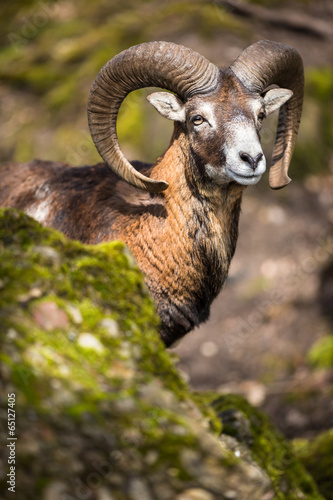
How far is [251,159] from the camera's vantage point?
5.61 m

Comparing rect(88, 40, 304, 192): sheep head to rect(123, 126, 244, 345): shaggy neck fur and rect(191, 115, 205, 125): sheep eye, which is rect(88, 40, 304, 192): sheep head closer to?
rect(191, 115, 205, 125): sheep eye

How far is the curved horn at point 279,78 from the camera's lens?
6.34 metres

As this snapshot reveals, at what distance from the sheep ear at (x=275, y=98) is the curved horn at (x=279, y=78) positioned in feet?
0.41

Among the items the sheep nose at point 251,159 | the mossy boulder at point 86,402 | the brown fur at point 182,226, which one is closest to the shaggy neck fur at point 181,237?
the brown fur at point 182,226

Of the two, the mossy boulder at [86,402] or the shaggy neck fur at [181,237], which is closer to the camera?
the mossy boulder at [86,402]

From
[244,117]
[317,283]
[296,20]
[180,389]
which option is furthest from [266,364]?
[296,20]

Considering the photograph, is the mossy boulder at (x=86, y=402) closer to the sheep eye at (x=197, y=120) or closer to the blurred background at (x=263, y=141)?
the sheep eye at (x=197, y=120)

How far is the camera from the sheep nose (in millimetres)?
5612

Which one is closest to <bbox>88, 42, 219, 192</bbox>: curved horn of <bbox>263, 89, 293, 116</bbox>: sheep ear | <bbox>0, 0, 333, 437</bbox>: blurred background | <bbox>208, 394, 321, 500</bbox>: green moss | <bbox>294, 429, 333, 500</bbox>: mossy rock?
<bbox>263, 89, 293, 116</bbox>: sheep ear

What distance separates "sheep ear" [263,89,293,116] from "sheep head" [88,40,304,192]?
2cm

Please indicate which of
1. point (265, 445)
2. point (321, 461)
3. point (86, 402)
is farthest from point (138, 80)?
point (321, 461)

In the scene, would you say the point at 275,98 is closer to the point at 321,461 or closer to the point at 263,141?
the point at 321,461

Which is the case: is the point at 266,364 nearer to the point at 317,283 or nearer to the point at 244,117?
the point at 317,283

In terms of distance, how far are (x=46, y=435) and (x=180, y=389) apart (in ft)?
3.19
